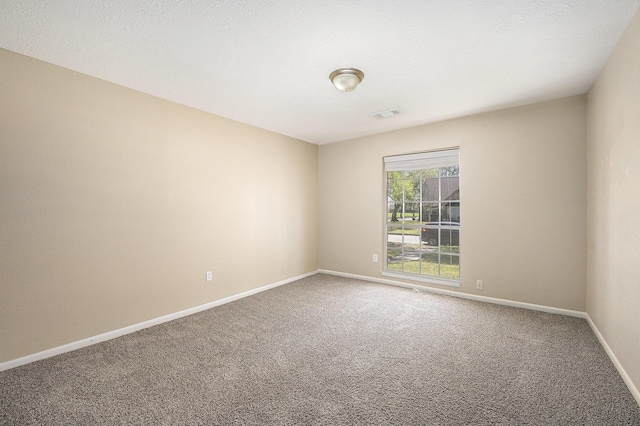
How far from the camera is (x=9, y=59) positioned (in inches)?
86.8

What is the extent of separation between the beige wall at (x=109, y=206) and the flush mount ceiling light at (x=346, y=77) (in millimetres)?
1859

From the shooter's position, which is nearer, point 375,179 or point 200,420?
point 200,420

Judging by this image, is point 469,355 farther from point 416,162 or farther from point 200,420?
point 416,162

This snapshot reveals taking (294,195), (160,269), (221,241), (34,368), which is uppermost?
(294,195)

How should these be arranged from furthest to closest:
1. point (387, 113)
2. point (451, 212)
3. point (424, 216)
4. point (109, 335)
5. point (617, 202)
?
1. point (424, 216)
2. point (451, 212)
3. point (387, 113)
4. point (109, 335)
5. point (617, 202)

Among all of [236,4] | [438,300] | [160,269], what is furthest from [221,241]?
[438,300]

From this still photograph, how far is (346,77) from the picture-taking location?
99.7 inches

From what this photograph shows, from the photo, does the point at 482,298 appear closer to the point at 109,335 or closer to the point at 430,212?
the point at 430,212

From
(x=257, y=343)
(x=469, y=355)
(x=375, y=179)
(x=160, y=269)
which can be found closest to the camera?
(x=469, y=355)

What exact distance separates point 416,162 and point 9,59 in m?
4.47

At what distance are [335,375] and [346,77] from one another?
2.47 metres

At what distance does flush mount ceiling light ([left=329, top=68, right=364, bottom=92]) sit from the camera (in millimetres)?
2510

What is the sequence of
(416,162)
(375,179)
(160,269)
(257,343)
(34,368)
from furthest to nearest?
(375,179) < (416,162) < (160,269) < (257,343) < (34,368)

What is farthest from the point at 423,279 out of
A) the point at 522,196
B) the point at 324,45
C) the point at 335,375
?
the point at 324,45
